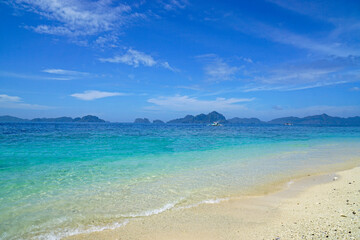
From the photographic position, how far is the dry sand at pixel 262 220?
15.1ft

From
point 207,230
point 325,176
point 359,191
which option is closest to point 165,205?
point 207,230

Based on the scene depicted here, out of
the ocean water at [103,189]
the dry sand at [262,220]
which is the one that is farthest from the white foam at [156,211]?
the dry sand at [262,220]

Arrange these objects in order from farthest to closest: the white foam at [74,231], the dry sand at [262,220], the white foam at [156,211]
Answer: the white foam at [156,211]
the white foam at [74,231]
the dry sand at [262,220]

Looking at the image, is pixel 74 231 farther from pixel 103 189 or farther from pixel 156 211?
pixel 103 189

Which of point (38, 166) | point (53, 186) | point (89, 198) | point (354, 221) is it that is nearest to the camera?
point (354, 221)

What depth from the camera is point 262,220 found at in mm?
5496

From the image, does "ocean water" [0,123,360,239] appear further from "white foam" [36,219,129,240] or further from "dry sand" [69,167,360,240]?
"dry sand" [69,167,360,240]

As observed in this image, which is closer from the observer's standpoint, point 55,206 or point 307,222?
point 307,222

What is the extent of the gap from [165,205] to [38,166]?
31.0ft

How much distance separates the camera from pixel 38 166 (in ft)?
39.3

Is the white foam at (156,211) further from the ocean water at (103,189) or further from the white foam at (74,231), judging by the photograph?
the white foam at (74,231)

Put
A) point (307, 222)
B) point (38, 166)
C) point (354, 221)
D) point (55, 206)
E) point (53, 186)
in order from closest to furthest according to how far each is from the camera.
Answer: point (354, 221)
point (307, 222)
point (55, 206)
point (53, 186)
point (38, 166)

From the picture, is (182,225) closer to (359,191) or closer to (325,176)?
(359,191)

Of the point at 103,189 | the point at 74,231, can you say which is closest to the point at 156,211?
the point at 74,231
